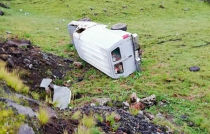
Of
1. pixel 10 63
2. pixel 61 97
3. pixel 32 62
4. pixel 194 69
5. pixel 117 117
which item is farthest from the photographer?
pixel 194 69

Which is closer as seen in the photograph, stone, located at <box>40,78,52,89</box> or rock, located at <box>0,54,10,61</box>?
stone, located at <box>40,78,52,89</box>

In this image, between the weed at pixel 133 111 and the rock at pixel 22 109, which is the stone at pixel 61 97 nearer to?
the weed at pixel 133 111

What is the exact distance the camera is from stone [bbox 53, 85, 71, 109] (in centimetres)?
737

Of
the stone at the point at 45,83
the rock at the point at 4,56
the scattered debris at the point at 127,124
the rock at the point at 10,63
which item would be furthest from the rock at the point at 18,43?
the scattered debris at the point at 127,124

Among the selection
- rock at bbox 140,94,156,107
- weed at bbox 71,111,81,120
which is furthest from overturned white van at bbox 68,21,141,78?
weed at bbox 71,111,81,120

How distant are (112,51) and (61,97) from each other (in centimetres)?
287

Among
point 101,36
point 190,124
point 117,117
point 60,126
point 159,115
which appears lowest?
point 190,124

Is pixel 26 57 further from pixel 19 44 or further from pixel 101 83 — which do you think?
pixel 101 83

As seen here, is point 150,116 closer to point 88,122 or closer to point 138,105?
point 138,105

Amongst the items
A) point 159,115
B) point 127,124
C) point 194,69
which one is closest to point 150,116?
point 159,115

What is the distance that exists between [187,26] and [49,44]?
10530 mm

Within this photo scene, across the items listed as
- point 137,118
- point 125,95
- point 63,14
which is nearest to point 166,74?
point 125,95

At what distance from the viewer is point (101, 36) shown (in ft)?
34.4

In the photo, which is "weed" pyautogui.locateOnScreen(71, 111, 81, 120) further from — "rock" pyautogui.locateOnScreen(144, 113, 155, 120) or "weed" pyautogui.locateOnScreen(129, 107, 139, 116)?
"rock" pyautogui.locateOnScreen(144, 113, 155, 120)
